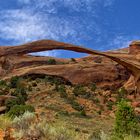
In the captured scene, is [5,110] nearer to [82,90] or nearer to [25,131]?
[82,90]

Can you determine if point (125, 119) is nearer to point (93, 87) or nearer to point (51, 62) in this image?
point (93, 87)

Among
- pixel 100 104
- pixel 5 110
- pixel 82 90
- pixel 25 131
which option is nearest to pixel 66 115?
pixel 5 110

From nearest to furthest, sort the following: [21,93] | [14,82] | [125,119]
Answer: [125,119], [21,93], [14,82]

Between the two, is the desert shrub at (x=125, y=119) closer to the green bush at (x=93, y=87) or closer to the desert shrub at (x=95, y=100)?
the desert shrub at (x=95, y=100)

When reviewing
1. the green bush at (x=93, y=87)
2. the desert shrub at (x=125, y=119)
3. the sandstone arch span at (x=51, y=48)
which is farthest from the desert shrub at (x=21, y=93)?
the sandstone arch span at (x=51, y=48)

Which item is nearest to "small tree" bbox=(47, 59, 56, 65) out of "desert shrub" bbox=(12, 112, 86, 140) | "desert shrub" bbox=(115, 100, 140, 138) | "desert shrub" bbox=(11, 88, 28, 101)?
"desert shrub" bbox=(11, 88, 28, 101)

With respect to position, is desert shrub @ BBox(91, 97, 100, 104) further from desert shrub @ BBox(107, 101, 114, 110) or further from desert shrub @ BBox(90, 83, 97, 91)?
desert shrub @ BBox(90, 83, 97, 91)

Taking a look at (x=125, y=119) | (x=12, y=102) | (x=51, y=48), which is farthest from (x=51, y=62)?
(x=51, y=48)

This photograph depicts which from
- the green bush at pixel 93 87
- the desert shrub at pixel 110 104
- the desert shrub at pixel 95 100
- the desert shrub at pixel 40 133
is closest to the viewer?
the desert shrub at pixel 40 133

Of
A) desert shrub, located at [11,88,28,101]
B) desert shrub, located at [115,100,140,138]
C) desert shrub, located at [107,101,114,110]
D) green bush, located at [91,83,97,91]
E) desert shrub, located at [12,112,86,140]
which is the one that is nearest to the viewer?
desert shrub, located at [12,112,86,140]

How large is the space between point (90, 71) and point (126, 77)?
691 cm

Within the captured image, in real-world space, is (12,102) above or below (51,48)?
below

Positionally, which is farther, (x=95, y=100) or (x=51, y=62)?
(x=51, y=62)

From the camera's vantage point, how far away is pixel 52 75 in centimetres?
6488
